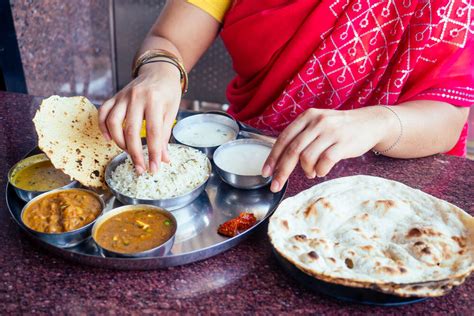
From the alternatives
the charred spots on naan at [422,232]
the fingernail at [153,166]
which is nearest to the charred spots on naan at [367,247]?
the charred spots on naan at [422,232]

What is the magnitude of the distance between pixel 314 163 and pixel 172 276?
1.59 ft

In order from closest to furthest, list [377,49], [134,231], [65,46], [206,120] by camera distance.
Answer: [134,231], [377,49], [206,120], [65,46]

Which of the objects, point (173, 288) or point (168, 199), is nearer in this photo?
point (173, 288)

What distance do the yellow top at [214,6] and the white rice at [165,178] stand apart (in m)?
0.75

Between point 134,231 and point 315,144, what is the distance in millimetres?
535

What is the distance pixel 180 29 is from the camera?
1.94 m

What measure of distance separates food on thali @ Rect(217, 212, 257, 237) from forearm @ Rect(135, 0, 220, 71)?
0.90 metres

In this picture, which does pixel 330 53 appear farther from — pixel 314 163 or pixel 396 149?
pixel 314 163

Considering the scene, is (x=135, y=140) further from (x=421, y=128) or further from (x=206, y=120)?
(x=421, y=128)

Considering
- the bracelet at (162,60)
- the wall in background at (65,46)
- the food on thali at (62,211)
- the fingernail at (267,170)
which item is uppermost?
the bracelet at (162,60)

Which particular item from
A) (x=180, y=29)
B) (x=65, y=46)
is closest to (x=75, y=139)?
(x=180, y=29)

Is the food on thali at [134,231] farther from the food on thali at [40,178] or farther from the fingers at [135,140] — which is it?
the food on thali at [40,178]

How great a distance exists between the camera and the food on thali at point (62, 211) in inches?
46.1

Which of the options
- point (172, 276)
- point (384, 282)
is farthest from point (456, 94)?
point (172, 276)
